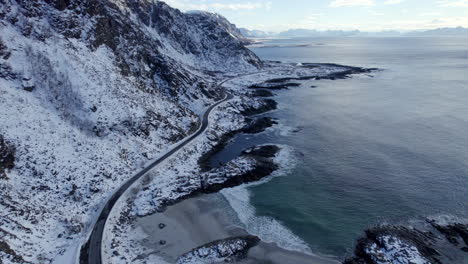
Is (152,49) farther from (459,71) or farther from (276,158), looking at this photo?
(459,71)

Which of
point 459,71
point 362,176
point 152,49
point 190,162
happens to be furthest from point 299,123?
point 459,71

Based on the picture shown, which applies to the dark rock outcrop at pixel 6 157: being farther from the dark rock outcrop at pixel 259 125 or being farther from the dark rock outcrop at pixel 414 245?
the dark rock outcrop at pixel 259 125

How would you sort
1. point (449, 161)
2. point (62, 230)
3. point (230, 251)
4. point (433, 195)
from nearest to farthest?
point (230, 251)
point (62, 230)
point (433, 195)
point (449, 161)

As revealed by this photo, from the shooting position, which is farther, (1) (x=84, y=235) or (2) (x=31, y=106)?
(2) (x=31, y=106)

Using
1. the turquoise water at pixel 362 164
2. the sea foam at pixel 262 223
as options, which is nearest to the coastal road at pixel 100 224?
the turquoise water at pixel 362 164

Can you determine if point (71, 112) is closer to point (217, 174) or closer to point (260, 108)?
point (217, 174)

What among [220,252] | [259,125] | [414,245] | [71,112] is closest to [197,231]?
[220,252]

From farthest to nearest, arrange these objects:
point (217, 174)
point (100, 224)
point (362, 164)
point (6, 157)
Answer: point (362, 164) → point (217, 174) → point (6, 157) → point (100, 224)
